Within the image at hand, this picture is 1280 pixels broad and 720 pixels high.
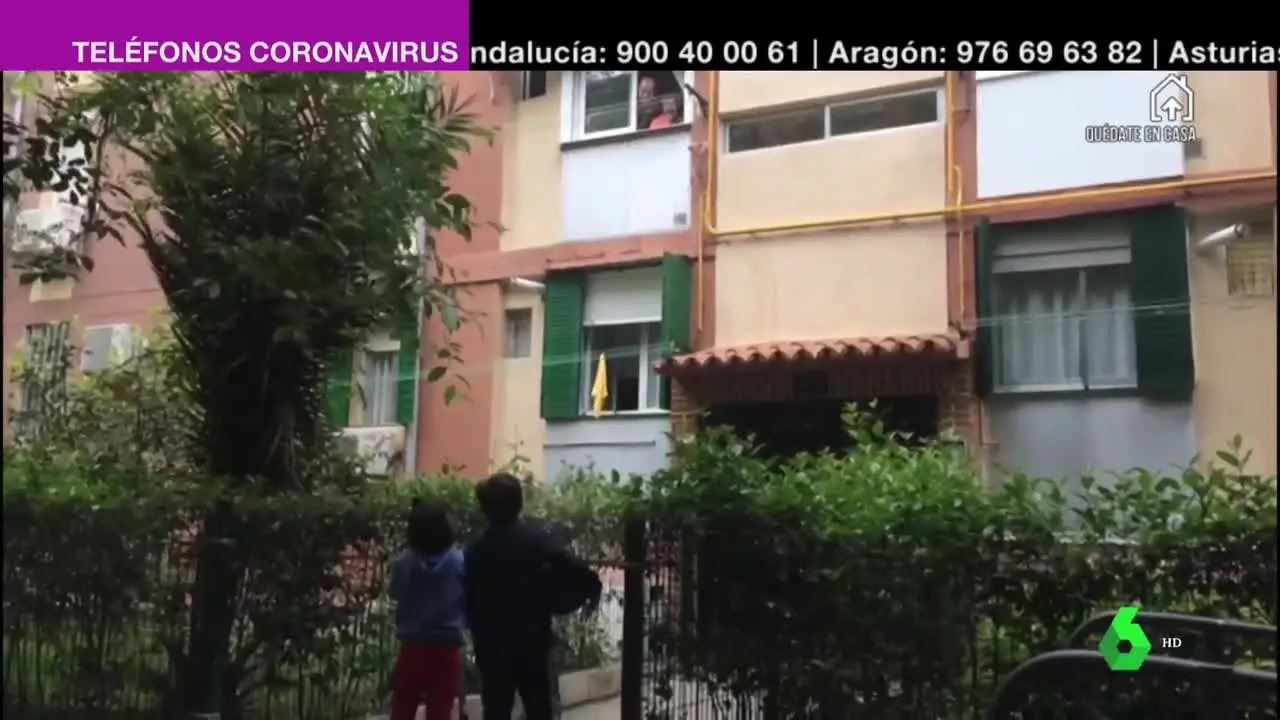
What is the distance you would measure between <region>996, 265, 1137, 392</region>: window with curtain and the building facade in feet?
0.04

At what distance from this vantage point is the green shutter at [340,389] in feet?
17.9

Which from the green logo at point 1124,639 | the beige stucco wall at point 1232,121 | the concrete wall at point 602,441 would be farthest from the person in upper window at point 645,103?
the green logo at point 1124,639

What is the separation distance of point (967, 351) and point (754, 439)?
2123 millimetres

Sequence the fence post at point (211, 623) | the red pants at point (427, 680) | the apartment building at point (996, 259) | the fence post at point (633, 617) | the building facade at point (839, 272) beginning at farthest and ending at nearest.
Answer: the building facade at point (839, 272)
the apartment building at point (996, 259)
the fence post at point (211, 623)
the fence post at point (633, 617)
the red pants at point (427, 680)

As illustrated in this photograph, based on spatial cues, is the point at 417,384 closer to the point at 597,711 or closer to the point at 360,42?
the point at 360,42

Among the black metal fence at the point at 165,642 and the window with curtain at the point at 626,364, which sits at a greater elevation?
the window with curtain at the point at 626,364

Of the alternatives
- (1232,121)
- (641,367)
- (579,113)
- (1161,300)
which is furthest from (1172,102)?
(579,113)

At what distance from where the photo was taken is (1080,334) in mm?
6301

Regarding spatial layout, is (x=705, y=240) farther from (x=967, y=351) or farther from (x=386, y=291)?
(x=386, y=291)

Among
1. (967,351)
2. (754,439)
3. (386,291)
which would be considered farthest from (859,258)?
(386,291)

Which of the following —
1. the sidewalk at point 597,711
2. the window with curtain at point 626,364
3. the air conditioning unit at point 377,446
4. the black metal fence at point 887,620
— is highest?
the window with curtain at point 626,364

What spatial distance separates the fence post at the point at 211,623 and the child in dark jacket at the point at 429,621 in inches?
41.6

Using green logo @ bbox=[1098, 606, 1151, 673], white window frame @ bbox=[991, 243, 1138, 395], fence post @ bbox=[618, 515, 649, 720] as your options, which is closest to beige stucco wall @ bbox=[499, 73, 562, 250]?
white window frame @ bbox=[991, 243, 1138, 395]

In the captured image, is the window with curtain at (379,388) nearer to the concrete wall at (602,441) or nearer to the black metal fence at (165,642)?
the concrete wall at (602,441)
